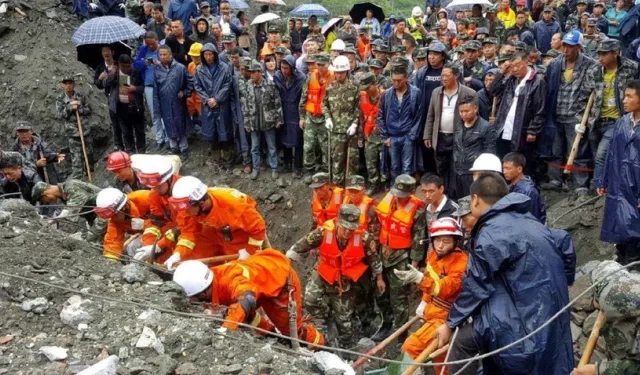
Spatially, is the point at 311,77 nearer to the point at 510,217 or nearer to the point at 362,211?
the point at 362,211

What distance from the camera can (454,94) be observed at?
29.4 feet

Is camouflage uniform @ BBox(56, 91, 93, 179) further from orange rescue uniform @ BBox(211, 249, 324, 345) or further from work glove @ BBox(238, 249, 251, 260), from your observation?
orange rescue uniform @ BBox(211, 249, 324, 345)

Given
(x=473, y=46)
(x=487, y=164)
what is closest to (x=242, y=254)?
(x=487, y=164)

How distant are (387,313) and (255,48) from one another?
9387mm

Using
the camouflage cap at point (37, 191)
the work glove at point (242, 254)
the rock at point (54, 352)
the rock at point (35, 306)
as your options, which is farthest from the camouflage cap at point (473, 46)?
the rock at point (54, 352)

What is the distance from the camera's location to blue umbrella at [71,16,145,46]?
11.7m

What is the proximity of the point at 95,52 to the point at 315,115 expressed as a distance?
508 cm

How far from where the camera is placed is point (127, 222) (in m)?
7.66

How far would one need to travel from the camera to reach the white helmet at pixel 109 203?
23.6 ft

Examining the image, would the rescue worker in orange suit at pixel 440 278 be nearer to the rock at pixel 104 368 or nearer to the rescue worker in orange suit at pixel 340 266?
the rescue worker in orange suit at pixel 340 266

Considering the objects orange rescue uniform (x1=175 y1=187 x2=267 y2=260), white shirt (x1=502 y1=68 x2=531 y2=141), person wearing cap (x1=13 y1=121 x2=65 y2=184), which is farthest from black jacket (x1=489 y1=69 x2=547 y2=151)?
person wearing cap (x1=13 y1=121 x2=65 y2=184)

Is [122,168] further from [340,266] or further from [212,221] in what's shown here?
[340,266]

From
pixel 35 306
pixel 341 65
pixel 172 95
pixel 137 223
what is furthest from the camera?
pixel 172 95

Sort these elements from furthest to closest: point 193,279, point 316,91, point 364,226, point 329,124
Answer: point 316,91, point 329,124, point 364,226, point 193,279
